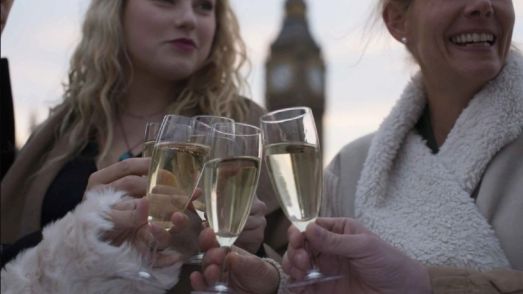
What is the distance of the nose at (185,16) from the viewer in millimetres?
2828

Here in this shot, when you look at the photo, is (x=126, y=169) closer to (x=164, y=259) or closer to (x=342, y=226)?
(x=164, y=259)

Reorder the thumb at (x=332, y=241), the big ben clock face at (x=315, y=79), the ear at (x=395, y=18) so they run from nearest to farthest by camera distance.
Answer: the thumb at (x=332, y=241) < the ear at (x=395, y=18) < the big ben clock face at (x=315, y=79)

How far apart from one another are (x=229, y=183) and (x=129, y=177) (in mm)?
368

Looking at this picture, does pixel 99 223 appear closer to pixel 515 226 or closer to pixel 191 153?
pixel 191 153

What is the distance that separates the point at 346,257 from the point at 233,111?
3.85 feet

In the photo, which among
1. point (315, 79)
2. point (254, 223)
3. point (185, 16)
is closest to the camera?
point (254, 223)

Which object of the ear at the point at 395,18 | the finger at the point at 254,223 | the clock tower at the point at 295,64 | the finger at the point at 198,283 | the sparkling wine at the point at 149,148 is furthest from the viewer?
the clock tower at the point at 295,64

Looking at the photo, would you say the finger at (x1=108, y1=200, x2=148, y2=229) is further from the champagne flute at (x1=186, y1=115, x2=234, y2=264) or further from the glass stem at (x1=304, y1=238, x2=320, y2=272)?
the glass stem at (x1=304, y1=238, x2=320, y2=272)

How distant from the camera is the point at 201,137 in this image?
6.28ft

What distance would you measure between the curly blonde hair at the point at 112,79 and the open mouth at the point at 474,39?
0.80 meters

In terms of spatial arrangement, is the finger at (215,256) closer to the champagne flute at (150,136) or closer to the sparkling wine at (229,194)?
the sparkling wine at (229,194)

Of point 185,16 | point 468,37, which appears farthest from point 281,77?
point 468,37

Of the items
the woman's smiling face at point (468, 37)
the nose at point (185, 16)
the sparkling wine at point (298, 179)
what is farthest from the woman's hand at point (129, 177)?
the woman's smiling face at point (468, 37)

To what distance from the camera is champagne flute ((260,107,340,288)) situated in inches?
71.9
